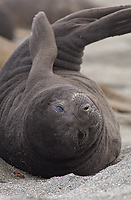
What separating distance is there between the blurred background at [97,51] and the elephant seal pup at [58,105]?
1.32m

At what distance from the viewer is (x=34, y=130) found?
2.93 metres

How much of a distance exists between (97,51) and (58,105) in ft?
25.6

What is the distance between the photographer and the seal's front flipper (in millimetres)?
3492

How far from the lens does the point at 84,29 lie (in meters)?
4.10

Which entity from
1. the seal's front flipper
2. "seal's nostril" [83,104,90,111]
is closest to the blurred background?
the seal's front flipper

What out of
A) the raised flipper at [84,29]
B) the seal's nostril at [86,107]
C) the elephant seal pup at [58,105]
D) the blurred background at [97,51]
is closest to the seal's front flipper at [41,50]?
the elephant seal pup at [58,105]

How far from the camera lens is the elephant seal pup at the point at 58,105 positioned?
2871 mm

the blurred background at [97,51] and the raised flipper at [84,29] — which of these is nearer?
the raised flipper at [84,29]

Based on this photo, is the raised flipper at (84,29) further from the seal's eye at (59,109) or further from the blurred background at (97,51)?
the blurred background at (97,51)

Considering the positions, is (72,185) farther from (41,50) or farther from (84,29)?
(84,29)

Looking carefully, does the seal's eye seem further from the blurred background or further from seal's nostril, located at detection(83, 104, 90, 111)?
the blurred background

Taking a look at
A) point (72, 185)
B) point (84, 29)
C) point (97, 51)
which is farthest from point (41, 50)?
point (97, 51)

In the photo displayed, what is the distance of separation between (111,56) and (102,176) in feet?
24.7

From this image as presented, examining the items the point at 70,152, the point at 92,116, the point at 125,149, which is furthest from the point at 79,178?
the point at 125,149
